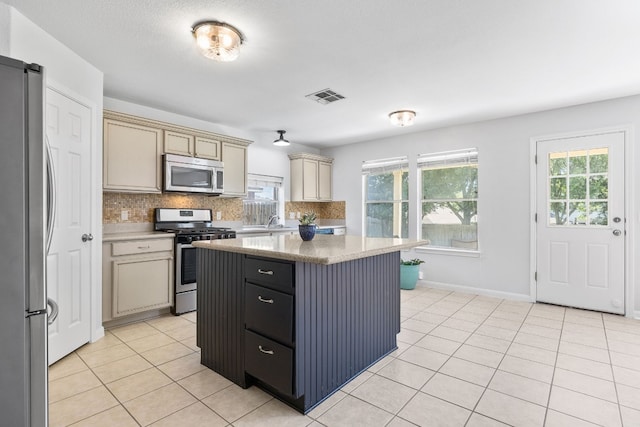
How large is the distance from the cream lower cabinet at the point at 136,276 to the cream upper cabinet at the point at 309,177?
8.51ft

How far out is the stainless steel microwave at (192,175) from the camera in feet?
12.2

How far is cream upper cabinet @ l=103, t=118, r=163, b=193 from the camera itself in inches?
129

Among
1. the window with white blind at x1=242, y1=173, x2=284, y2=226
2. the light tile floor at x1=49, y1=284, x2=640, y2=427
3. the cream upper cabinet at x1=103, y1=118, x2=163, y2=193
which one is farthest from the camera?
the window with white blind at x1=242, y1=173, x2=284, y2=226

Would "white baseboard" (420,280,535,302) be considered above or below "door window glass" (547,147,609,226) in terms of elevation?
below

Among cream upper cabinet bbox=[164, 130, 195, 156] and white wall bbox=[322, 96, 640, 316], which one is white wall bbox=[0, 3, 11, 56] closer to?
cream upper cabinet bbox=[164, 130, 195, 156]

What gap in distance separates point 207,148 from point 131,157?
94 centimetres

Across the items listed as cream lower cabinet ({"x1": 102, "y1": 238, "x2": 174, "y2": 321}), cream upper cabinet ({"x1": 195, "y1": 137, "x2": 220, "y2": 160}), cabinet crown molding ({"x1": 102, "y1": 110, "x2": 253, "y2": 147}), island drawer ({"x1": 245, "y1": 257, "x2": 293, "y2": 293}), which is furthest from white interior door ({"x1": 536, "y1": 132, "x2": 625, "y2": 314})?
cream lower cabinet ({"x1": 102, "y1": 238, "x2": 174, "y2": 321})

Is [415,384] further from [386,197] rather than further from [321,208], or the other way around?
[321,208]

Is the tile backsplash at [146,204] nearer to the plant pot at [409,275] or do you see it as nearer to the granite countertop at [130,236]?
the granite countertop at [130,236]

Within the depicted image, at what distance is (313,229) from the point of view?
2.45 meters

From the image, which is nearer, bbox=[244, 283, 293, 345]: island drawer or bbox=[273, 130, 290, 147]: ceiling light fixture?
bbox=[244, 283, 293, 345]: island drawer

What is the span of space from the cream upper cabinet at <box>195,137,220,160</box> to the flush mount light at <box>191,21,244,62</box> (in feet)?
6.40

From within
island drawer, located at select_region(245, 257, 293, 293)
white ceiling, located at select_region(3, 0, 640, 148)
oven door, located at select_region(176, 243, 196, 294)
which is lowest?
oven door, located at select_region(176, 243, 196, 294)

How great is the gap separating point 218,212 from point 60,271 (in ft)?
7.52
